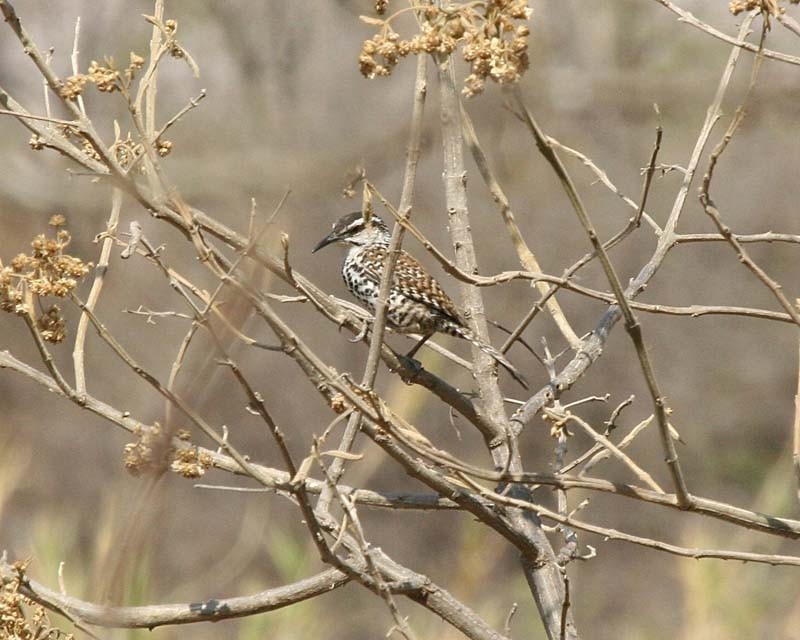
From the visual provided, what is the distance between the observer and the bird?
4930 mm

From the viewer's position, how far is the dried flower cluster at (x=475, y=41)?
5.45 ft

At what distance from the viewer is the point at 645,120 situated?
36.8 feet

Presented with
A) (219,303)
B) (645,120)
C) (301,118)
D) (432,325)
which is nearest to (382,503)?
(219,303)

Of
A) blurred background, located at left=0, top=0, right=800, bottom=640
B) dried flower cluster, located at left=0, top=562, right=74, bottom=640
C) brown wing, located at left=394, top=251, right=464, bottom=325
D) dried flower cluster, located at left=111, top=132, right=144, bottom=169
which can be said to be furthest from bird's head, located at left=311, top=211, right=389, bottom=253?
blurred background, located at left=0, top=0, right=800, bottom=640

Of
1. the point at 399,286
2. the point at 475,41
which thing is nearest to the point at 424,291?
the point at 399,286

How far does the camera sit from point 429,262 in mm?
9500

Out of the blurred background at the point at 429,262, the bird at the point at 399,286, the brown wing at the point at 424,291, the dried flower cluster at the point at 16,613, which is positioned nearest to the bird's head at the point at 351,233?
the bird at the point at 399,286

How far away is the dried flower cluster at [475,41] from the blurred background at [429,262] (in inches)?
290

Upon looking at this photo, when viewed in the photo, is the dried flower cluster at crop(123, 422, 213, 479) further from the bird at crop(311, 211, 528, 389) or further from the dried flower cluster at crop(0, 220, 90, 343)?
the bird at crop(311, 211, 528, 389)

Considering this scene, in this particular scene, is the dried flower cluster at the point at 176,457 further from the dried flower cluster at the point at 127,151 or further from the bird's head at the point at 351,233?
the bird's head at the point at 351,233

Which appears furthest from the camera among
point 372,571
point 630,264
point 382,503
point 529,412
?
point 630,264

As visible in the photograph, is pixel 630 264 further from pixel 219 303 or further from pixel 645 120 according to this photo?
pixel 219 303

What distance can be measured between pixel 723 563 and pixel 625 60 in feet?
24.0

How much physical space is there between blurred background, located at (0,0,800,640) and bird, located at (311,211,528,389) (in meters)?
3.99
